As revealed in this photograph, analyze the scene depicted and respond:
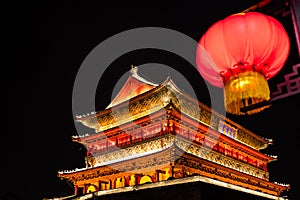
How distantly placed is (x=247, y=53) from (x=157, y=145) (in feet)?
41.4

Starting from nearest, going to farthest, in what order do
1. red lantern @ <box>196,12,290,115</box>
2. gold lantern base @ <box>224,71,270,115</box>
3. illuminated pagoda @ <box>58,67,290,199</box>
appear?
gold lantern base @ <box>224,71,270,115</box>, red lantern @ <box>196,12,290,115</box>, illuminated pagoda @ <box>58,67,290,199</box>

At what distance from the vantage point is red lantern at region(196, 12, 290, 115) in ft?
14.8

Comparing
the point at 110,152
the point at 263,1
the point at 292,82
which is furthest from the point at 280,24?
the point at 110,152

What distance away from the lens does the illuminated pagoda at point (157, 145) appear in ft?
53.1

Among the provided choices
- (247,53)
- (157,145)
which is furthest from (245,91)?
(157,145)

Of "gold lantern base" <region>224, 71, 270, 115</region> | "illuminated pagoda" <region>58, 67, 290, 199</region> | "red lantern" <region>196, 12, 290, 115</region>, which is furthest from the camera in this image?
"illuminated pagoda" <region>58, 67, 290, 199</region>

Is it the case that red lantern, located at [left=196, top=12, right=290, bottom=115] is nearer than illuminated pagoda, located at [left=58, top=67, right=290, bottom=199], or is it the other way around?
red lantern, located at [left=196, top=12, right=290, bottom=115]

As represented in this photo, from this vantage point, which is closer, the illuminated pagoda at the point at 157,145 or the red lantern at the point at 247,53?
the red lantern at the point at 247,53

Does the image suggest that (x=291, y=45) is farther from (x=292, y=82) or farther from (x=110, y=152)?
(x=110, y=152)

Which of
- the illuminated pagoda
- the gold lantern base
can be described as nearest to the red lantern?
the gold lantern base

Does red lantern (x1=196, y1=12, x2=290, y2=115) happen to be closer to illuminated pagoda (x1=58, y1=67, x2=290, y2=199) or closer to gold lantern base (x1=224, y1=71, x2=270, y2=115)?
gold lantern base (x1=224, y1=71, x2=270, y2=115)

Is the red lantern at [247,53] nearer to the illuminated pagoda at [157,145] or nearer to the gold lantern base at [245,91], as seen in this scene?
the gold lantern base at [245,91]

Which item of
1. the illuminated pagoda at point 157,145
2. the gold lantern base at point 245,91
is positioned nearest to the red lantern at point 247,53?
the gold lantern base at point 245,91

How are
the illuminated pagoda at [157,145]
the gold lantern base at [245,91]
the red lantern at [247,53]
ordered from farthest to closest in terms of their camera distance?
the illuminated pagoda at [157,145] → the red lantern at [247,53] → the gold lantern base at [245,91]
